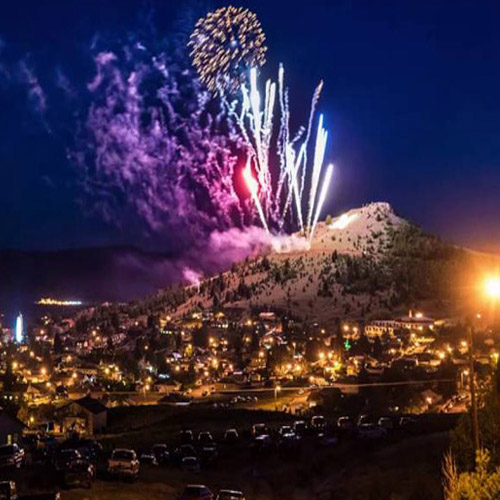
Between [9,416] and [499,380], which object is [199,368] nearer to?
[9,416]

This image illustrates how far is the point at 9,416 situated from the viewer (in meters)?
40.6

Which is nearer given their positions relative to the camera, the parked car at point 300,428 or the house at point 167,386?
the parked car at point 300,428

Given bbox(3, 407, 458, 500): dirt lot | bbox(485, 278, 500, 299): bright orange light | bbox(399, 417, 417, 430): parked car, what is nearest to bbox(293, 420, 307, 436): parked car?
bbox(3, 407, 458, 500): dirt lot

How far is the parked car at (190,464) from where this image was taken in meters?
31.0

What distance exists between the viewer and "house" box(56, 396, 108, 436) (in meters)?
53.3

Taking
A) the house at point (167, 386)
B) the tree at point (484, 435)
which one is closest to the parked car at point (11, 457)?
the tree at point (484, 435)

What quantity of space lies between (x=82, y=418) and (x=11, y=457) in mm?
25427

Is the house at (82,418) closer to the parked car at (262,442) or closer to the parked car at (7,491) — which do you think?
the parked car at (262,442)

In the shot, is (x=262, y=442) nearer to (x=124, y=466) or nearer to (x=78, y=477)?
(x=124, y=466)

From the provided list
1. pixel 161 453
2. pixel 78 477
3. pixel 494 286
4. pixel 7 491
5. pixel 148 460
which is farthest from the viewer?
pixel 161 453

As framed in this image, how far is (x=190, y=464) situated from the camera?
103 ft

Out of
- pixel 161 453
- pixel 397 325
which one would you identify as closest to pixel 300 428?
pixel 161 453

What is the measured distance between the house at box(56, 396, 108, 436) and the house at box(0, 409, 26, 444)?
11761 mm

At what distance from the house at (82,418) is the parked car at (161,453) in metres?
17.0
